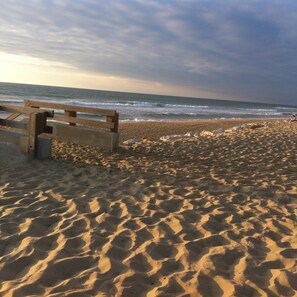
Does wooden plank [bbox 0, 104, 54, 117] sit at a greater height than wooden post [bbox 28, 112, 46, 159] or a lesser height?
greater

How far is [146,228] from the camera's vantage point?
13.5 ft

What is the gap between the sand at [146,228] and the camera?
119 inches

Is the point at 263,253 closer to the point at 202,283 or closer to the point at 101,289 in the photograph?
the point at 202,283

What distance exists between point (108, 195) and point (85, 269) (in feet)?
6.99

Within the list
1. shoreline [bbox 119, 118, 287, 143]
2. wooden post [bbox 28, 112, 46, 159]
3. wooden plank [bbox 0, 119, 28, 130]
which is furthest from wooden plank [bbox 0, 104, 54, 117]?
shoreline [bbox 119, 118, 287, 143]

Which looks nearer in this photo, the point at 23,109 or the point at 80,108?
the point at 23,109

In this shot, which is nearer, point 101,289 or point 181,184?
point 101,289

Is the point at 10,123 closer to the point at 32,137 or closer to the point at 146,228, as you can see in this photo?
the point at 32,137

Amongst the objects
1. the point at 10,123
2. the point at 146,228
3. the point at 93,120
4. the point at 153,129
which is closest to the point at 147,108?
the point at 153,129

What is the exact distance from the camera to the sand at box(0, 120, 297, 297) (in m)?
3.03

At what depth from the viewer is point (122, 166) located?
7.35 metres

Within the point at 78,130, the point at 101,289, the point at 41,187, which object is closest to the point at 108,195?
the point at 41,187

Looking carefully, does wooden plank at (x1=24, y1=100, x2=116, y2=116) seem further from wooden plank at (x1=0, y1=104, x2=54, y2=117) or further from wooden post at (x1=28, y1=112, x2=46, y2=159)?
wooden post at (x1=28, y1=112, x2=46, y2=159)

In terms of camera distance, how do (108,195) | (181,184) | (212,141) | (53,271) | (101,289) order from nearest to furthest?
1. (101,289)
2. (53,271)
3. (108,195)
4. (181,184)
5. (212,141)
